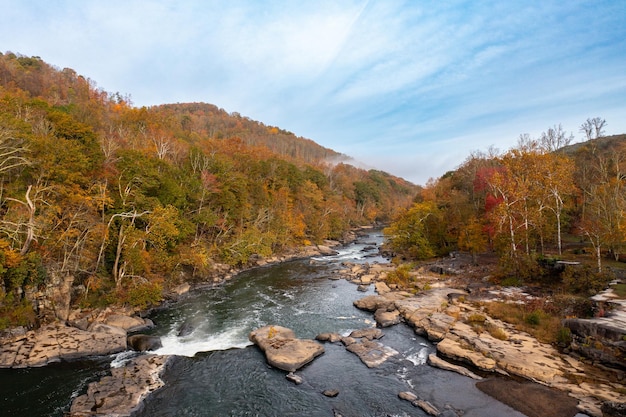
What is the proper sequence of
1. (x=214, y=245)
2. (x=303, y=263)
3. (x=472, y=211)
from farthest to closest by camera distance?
(x=303, y=263) < (x=472, y=211) < (x=214, y=245)

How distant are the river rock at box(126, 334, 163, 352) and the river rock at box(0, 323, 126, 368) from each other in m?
0.45

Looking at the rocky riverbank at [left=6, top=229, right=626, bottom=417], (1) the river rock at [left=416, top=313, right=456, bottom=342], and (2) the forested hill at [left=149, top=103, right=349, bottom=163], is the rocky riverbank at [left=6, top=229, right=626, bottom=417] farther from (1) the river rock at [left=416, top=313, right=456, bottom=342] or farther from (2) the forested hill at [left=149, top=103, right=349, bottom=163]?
(2) the forested hill at [left=149, top=103, right=349, bottom=163]

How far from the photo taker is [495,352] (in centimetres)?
1795

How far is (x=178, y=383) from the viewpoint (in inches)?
624

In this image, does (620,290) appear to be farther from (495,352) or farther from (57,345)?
(57,345)

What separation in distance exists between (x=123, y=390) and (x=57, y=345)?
6.80 meters

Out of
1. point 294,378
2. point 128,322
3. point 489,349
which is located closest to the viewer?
point 294,378

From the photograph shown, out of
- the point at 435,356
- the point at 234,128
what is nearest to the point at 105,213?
the point at 435,356

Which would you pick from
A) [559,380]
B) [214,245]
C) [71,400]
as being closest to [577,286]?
[559,380]

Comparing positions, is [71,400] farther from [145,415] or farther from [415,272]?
[415,272]

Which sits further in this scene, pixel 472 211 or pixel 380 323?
pixel 472 211

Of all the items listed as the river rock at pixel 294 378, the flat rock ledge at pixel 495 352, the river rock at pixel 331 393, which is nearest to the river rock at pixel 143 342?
the river rock at pixel 294 378

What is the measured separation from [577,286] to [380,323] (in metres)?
14.7

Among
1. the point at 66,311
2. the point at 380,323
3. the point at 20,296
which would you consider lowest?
the point at 380,323
